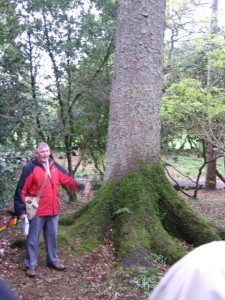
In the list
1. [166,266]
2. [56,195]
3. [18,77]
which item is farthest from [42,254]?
[18,77]

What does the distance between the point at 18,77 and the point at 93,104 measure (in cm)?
367

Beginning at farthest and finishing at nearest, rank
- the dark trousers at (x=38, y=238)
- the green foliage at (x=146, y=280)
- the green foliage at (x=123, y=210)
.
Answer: the green foliage at (x=123, y=210)
the dark trousers at (x=38, y=238)
the green foliage at (x=146, y=280)

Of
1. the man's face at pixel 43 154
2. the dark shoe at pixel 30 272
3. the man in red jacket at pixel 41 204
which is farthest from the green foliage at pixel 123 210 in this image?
the dark shoe at pixel 30 272

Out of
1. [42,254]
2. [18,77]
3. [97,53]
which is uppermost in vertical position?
[97,53]

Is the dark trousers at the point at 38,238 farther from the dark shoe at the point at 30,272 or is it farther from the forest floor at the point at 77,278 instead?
the forest floor at the point at 77,278

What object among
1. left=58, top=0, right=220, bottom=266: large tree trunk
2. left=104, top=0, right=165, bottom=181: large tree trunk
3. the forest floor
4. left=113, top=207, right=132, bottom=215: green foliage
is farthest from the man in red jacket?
left=104, top=0, right=165, bottom=181: large tree trunk

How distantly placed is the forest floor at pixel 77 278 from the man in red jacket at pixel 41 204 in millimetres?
181

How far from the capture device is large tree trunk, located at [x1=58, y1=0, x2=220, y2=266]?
607 centimetres

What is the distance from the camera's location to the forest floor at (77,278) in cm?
472

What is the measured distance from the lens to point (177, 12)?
620 inches

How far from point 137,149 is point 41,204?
68.4 inches

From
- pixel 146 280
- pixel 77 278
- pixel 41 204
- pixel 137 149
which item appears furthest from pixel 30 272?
pixel 137 149

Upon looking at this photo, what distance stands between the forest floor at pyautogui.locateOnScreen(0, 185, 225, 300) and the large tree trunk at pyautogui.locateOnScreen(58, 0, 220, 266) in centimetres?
50

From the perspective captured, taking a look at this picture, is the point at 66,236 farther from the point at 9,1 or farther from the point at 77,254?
the point at 9,1
